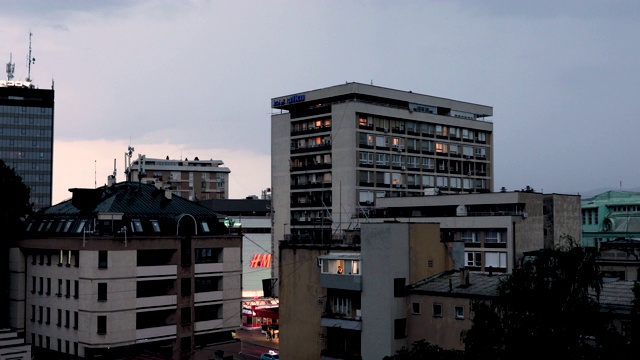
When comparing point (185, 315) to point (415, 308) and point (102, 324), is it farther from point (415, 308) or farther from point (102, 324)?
point (415, 308)

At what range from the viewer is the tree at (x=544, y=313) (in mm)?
41281

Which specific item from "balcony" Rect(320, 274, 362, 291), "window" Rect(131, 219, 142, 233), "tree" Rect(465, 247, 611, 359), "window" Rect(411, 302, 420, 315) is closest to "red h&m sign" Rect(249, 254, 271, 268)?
"window" Rect(131, 219, 142, 233)

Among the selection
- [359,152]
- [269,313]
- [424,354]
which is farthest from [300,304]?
[359,152]

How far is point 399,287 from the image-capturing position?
60.9 metres

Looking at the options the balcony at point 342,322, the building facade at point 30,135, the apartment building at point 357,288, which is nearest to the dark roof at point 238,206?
the building facade at point 30,135

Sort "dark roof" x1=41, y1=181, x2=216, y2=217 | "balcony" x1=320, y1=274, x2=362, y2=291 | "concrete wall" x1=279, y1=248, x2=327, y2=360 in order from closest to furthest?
"balcony" x1=320, y1=274, x2=362, y2=291 → "concrete wall" x1=279, y1=248, x2=327, y2=360 → "dark roof" x1=41, y1=181, x2=216, y2=217

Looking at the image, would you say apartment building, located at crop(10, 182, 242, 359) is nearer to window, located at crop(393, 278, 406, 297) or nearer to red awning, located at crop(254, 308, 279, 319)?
window, located at crop(393, 278, 406, 297)

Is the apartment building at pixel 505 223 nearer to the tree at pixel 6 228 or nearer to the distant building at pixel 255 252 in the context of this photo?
the distant building at pixel 255 252

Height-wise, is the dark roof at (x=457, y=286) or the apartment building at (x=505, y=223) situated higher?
the apartment building at (x=505, y=223)

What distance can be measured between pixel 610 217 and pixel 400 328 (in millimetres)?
84673

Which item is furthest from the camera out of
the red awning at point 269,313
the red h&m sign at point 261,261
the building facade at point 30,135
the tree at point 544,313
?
the building facade at point 30,135

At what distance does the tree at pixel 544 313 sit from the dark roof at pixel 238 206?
123253mm

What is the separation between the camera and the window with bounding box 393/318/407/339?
60.1 metres

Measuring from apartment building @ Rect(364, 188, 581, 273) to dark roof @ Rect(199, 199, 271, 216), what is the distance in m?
72.1
